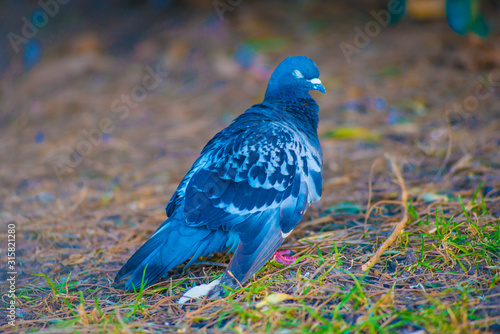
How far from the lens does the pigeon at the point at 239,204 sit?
7.72 feet

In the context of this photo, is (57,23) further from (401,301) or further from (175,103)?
(401,301)

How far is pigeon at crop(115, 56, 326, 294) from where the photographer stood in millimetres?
2354

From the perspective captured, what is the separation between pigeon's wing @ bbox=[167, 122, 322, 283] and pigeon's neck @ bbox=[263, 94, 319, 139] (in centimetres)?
23

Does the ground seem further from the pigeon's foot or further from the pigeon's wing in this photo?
the pigeon's wing

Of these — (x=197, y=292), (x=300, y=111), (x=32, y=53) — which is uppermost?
(x=32, y=53)

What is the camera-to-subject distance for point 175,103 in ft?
20.2

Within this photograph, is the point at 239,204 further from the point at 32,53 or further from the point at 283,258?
the point at 32,53

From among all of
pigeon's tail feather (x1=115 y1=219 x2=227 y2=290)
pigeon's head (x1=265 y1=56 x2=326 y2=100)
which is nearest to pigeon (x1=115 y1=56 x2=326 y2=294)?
pigeon's tail feather (x1=115 y1=219 x2=227 y2=290)

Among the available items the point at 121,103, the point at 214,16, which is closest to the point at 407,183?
the point at 121,103

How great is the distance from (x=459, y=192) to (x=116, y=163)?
3.43 metres

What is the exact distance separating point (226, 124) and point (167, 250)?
3.23m

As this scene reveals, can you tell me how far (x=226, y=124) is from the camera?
5.44 meters

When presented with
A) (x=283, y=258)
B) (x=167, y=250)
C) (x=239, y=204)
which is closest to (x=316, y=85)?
(x=239, y=204)

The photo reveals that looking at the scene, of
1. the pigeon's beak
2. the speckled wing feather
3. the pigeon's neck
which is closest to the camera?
the speckled wing feather
